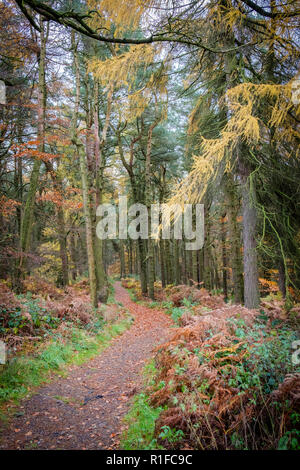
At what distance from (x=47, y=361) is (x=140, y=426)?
2780 mm

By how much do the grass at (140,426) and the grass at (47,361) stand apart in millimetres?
1857

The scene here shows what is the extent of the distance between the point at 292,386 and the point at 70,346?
513cm

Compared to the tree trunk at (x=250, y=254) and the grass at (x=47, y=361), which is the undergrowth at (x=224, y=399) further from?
the tree trunk at (x=250, y=254)

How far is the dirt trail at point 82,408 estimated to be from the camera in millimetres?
3207

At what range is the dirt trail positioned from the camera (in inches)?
126

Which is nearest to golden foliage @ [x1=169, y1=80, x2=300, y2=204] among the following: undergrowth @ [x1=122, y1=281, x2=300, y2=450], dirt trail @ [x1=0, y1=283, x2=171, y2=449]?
undergrowth @ [x1=122, y1=281, x2=300, y2=450]

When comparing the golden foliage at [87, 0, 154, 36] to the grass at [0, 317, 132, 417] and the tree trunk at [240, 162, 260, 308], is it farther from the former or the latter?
the grass at [0, 317, 132, 417]

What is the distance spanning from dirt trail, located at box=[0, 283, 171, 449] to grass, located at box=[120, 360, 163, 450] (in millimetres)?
172

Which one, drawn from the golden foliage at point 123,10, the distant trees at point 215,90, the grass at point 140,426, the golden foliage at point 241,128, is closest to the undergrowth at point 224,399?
the grass at point 140,426

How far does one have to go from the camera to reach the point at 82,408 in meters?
4.11

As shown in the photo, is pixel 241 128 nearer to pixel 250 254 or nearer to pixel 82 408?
pixel 250 254

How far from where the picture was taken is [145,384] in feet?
15.1
